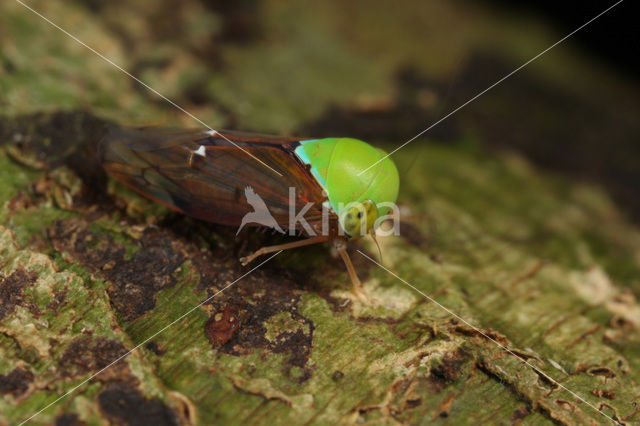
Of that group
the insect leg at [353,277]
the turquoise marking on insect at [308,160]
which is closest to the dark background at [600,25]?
the turquoise marking on insect at [308,160]

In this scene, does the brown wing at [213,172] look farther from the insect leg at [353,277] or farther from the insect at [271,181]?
the insect leg at [353,277]

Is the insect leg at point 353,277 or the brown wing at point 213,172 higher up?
the brown wing at point 213,172

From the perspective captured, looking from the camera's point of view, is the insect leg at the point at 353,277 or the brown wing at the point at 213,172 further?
the brown wing at the point at 213,172

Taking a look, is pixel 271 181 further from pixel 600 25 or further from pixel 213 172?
pixel 600 25
